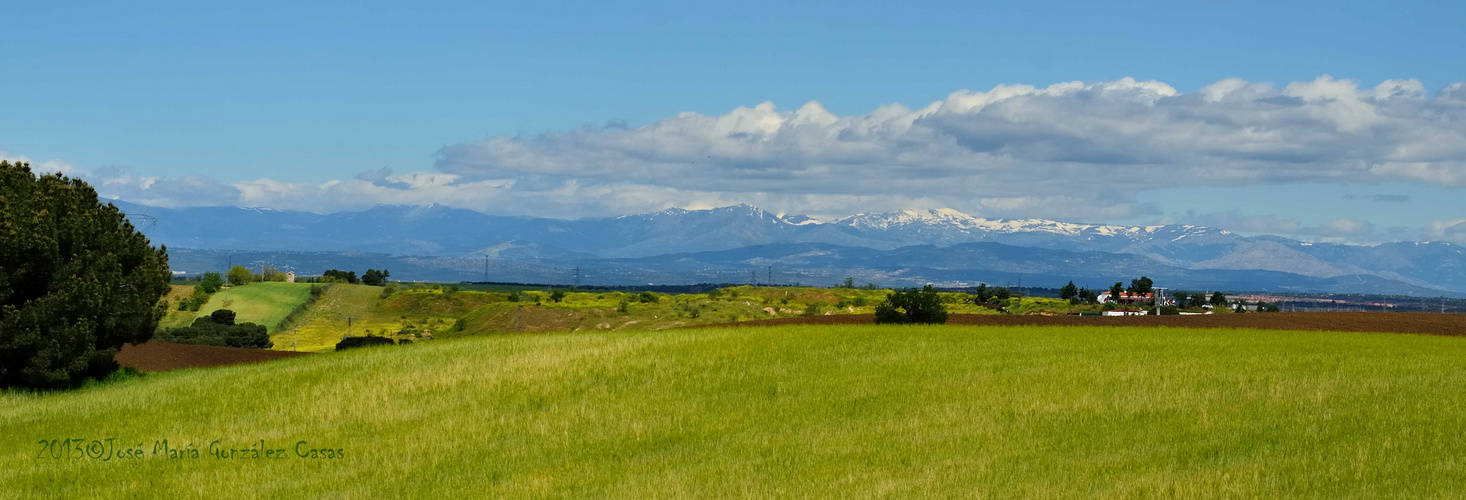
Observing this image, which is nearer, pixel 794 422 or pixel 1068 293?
pixel 794 422

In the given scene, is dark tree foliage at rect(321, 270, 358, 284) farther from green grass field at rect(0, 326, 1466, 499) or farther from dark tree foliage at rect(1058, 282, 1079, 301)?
green grass field at rect(0, 326, 1466, 499)

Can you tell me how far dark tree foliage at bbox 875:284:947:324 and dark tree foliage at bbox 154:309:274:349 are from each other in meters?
46.9

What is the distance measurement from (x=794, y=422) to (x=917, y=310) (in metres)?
30.7

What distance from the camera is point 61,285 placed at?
38594 mm

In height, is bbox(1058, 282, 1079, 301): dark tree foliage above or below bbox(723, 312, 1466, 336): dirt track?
above

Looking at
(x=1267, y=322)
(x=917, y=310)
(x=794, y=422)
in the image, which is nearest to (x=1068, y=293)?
(x=1267, y=322)

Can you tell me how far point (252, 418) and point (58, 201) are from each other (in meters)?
18.6

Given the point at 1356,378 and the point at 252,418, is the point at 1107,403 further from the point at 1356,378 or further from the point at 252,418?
the point at 252,418

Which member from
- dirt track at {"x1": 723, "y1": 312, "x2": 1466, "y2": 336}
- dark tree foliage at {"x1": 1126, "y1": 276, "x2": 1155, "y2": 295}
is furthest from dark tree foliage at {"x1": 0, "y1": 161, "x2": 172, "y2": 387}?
dark tree foliage at {"x1": 1126, "y1": 276, "x2": 1155, "y2": 295}

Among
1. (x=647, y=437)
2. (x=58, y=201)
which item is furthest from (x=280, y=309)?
(x=647, y=437)

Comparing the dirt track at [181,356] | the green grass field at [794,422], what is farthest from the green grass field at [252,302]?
the green grass field at [794,422]

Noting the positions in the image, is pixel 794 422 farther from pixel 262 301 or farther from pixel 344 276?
pixel 344 276

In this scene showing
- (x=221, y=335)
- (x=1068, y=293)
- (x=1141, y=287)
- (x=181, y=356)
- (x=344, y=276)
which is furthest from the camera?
(x=344, y=276)

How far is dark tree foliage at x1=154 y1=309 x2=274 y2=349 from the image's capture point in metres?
81.9
